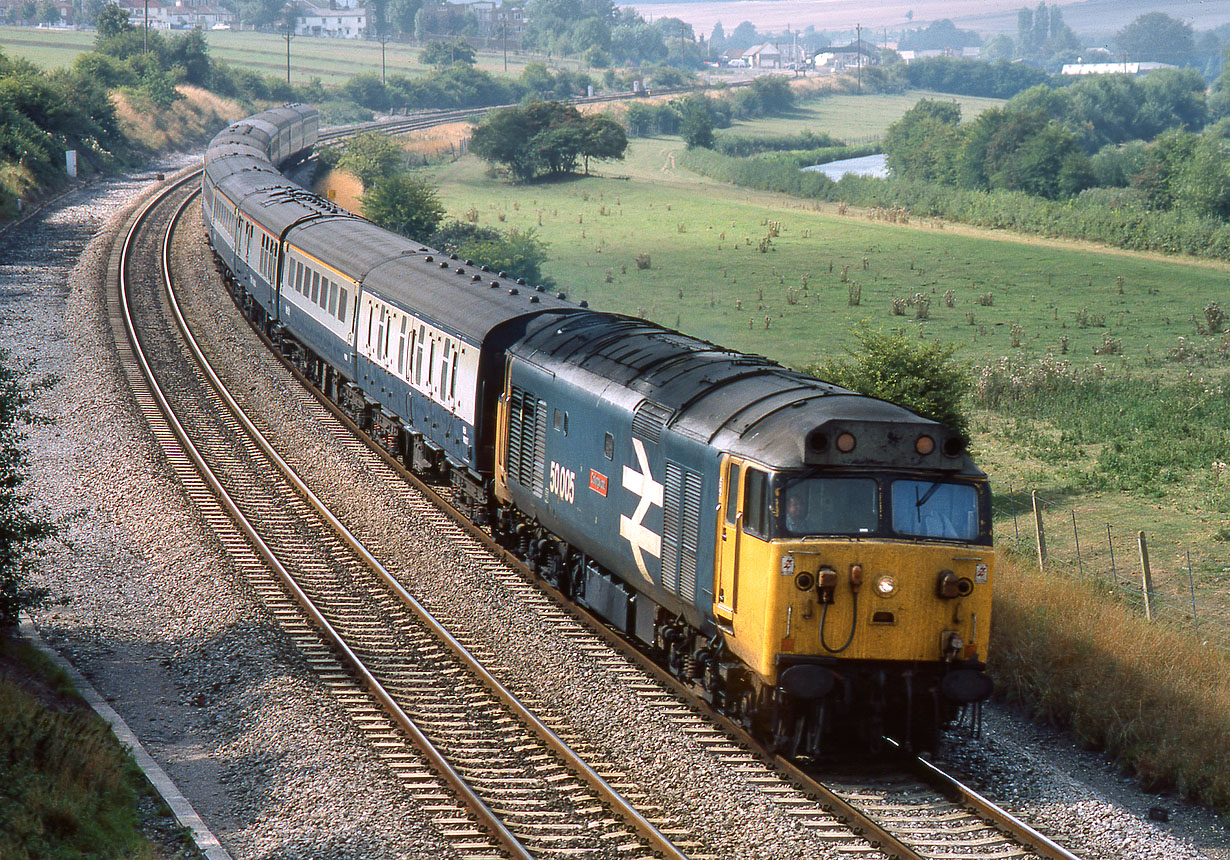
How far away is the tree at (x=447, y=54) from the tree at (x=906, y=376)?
166948 millimetres

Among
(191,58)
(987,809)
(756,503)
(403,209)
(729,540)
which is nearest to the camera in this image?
(987,809)

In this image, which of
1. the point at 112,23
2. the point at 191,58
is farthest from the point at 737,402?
the point at 191,58

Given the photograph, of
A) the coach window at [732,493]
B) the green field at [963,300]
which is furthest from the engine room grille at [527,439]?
the green field at [963,300]

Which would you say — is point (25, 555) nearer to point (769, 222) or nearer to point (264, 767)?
point (264, 767)

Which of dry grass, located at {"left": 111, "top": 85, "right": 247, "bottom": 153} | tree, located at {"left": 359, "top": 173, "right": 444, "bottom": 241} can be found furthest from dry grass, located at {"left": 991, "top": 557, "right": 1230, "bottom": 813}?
dry grass, located at {"left": 111, "top": 85, "right": 247, "bottom": 153}

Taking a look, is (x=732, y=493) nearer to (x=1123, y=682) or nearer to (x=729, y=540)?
(x=729, y=540)

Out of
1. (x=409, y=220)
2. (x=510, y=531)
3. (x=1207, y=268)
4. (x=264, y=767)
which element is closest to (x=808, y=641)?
(x=264, y=767)

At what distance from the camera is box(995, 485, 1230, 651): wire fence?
18.0 metres

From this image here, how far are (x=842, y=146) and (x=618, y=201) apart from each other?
65814 mm

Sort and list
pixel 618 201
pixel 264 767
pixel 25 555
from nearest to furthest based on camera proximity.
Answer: pixel 264 767 → pixel 25 555 → pixel 618 201

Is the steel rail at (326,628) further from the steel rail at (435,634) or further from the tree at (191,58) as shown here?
the tree at (191,58)

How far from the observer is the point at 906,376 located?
26.2m

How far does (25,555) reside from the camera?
19.4 m

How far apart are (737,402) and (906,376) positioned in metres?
14.0
